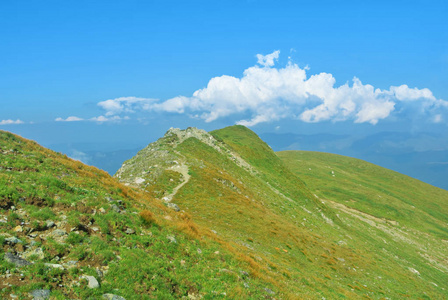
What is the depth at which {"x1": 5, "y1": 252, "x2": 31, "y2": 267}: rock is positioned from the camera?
1030 cm

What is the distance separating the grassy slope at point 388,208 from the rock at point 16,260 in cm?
5459

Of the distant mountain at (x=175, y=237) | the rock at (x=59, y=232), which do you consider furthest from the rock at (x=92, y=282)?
the rock at (x=59, y=232)

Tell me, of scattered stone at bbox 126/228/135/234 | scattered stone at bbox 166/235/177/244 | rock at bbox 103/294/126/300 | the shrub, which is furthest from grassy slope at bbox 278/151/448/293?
rock at bbox 103/294/126/300

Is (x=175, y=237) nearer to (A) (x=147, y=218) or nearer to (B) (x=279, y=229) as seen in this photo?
(A) (x=147, y=218)

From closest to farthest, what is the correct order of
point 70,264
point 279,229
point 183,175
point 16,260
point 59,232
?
point 16,260
point 70,264
point 59,232
point 279,229
point 183,175

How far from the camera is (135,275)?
41.4 ft

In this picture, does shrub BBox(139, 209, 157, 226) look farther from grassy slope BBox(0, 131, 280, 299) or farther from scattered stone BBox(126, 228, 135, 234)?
scattered stone BBox(126, 228, 135, 234)

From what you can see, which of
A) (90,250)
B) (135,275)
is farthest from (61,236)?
(135,275)

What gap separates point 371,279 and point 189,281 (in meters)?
34.4

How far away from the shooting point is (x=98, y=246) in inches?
523

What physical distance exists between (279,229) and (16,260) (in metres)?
32.7

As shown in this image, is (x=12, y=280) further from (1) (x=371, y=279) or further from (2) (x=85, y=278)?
(1) (x=371, y=279)

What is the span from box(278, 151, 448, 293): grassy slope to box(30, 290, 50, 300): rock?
53496 mm

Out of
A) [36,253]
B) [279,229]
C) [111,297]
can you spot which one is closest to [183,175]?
[279,229]
